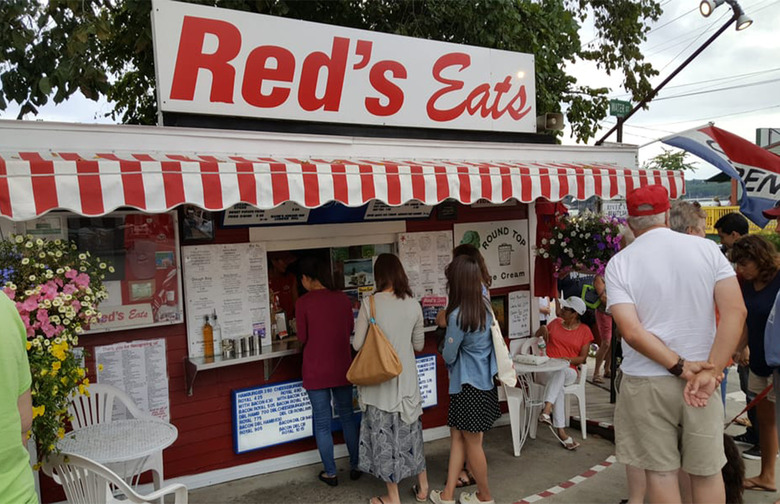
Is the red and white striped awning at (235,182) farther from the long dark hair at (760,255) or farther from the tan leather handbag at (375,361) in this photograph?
the long dark hair at (760,255)

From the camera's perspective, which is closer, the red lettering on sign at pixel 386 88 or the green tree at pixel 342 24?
the red lettering on sign at pixel 386 88

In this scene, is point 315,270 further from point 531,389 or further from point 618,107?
point 618,107

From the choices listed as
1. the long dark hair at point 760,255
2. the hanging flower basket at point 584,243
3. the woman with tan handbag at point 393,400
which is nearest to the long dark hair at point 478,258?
the woman with tan handbag at point 393,400

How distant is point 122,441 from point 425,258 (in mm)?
3033

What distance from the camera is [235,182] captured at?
3.30m

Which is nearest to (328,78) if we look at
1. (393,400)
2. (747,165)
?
(393,400)

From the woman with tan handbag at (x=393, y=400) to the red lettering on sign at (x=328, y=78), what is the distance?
1546 mm

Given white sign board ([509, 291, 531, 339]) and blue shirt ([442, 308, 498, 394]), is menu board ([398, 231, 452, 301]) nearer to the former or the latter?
white sign board ([509, 291, 531, 339])

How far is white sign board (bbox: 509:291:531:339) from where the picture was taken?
19.3 ft

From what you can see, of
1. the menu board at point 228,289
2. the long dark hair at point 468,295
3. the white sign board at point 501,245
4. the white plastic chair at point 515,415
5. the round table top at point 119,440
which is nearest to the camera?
the round table top at point 119,440

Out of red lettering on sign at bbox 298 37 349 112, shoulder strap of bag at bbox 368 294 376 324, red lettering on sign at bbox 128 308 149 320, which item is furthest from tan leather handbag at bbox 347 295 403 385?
red lettering on sign at bbox 298 37 349 112

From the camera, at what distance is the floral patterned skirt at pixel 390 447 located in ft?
12.9

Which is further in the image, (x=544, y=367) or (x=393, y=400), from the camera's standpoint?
(x=544, y=367)

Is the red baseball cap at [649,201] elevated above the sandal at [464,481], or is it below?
above
